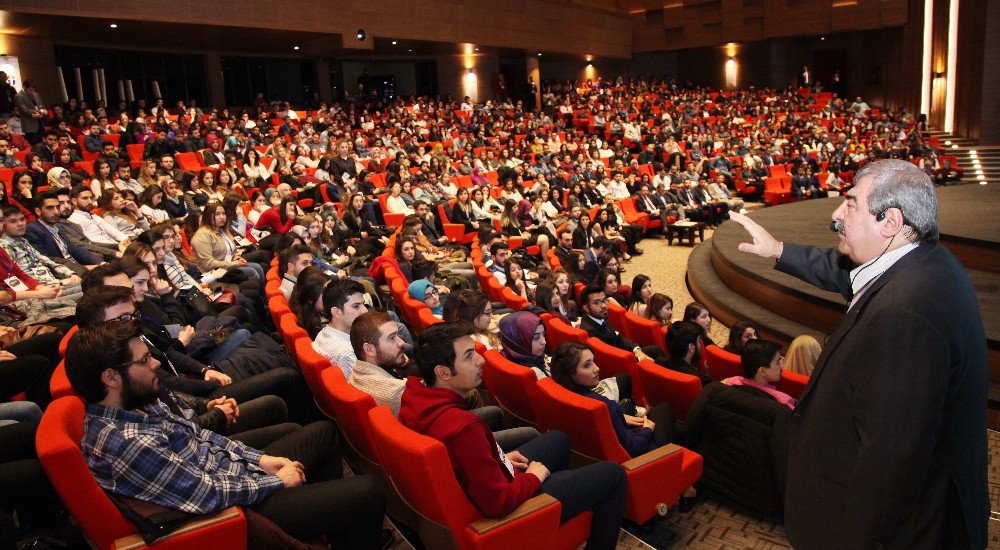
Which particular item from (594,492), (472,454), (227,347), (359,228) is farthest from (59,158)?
(594,492)

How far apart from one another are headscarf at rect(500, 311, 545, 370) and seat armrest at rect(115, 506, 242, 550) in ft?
4.76

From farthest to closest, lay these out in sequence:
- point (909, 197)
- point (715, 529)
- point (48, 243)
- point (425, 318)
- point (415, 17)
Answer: point (415, 17) < point (48, 243) < point (425, 318) < point (715, 529) < point (909, 197)

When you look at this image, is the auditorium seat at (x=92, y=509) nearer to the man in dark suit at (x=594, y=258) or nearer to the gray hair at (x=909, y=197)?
the gray hair at (x=909, y=197)

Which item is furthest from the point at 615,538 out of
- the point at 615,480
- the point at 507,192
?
the point at 507,192

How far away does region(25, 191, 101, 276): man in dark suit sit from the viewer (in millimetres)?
4203

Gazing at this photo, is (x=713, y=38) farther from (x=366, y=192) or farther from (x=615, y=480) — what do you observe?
(x=615, y=480)

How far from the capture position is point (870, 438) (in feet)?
3.85

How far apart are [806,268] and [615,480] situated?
85 centimetres

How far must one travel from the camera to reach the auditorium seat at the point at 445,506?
175 cm

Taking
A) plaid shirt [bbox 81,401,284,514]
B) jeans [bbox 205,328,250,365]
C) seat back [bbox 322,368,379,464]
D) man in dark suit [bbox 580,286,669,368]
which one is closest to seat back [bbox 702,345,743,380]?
man in dark suit [bbox 580,286,669,368]

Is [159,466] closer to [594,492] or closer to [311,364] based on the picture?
[311,364]

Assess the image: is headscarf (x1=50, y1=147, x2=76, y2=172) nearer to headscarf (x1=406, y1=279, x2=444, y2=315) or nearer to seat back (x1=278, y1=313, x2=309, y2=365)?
headscarf (x1=406, y1=279, x2=444, y2=315)

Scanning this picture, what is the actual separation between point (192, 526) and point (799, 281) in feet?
14.0

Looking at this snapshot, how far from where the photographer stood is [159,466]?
1718 millimetres
